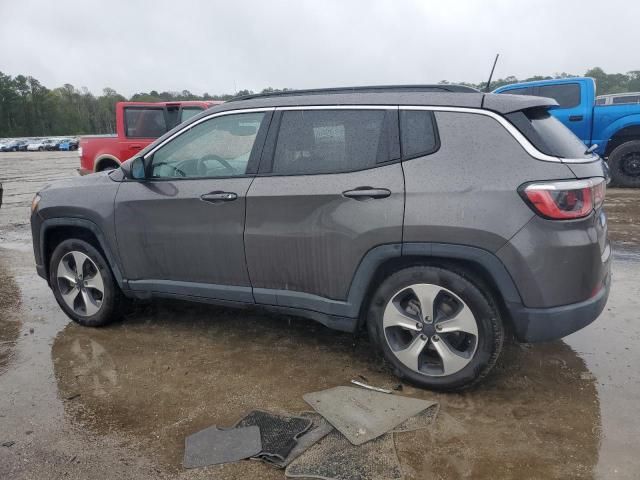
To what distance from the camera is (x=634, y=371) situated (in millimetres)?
3354

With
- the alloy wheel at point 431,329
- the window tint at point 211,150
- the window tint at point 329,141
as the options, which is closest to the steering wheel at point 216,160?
the window tint at point 211,150

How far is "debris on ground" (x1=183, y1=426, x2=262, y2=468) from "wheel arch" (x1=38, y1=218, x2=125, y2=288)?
5.77 ft

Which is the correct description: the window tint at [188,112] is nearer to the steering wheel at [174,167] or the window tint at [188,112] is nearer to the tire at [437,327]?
the steering wheel at [174,167]

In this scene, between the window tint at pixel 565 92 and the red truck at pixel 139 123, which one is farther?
the window tint at pixel 565 92

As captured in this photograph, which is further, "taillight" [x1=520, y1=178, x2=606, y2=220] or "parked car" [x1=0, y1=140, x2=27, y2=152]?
"parked car" [x1=0, y1=140, x2=27, y2=152]

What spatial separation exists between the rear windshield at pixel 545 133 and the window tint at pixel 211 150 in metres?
1.67

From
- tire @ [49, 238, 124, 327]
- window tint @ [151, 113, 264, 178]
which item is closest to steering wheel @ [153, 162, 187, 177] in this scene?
window tint @ [151, 113, 264, 178]

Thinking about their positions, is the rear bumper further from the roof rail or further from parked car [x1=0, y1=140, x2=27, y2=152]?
parked car [x1=0, y1=140, x2=27, y2=152]

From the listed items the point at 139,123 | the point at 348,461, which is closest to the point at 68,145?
the point at 139,123

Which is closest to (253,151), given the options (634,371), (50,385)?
(50,385)

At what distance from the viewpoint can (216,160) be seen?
146 inches

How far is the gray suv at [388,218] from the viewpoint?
2.83m

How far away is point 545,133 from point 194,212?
2302 mm

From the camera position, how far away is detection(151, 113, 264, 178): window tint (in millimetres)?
3621
